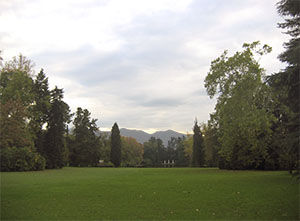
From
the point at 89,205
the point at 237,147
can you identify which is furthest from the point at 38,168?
the point at 89,205

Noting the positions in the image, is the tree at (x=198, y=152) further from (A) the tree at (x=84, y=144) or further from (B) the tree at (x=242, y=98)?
(B) the tree at (x=242, y=98)

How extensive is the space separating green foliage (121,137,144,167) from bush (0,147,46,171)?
42.8 metres

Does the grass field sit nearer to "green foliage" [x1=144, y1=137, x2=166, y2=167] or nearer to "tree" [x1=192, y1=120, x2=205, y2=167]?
"tree" [x1=192, y1=120, x2=205, y2=167]

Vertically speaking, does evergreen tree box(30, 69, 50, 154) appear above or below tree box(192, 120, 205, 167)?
above


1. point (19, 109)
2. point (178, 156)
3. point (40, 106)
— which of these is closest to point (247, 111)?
point (19, 109)

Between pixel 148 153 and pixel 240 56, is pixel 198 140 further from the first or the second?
pixel 240 56

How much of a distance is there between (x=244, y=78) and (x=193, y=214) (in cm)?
1968

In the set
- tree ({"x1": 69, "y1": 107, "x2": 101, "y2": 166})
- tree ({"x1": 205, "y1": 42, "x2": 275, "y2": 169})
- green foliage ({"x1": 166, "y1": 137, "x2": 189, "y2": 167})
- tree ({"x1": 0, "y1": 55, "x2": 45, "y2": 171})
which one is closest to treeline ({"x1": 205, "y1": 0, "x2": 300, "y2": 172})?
tree ({"x1": 205, "y1": 42, "x2": 275, "y2": 169})

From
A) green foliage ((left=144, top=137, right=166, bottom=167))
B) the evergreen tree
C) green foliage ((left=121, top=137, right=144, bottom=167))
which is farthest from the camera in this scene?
green foliage ((left=144, top=137, right=166, bottom=167))

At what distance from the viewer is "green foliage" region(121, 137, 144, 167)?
270ft

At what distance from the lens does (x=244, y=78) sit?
85.7ft

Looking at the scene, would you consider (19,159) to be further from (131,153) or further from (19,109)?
(131,153)

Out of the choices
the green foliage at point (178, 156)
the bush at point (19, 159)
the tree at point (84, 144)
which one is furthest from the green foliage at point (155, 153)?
the bush at point (19, 159)

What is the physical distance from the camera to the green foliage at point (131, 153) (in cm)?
8231
